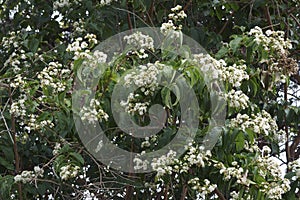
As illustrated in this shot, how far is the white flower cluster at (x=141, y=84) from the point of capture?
1998mm

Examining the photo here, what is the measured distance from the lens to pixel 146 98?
6.93ft

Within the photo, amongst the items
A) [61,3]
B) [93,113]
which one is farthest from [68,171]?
[61,3]

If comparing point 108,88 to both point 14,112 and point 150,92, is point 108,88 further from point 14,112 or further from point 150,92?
point 14,112

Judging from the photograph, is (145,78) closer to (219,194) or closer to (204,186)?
(204,186)

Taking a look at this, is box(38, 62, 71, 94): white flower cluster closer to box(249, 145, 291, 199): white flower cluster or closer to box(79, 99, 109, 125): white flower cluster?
box(79, 99, 109, 125): white flower cluster

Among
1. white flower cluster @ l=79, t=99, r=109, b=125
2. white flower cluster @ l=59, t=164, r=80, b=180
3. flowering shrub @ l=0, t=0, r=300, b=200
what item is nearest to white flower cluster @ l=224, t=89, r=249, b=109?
flowering shrub @ l=0, t=0, r=300, b=200

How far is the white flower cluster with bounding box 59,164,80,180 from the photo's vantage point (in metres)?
2.17

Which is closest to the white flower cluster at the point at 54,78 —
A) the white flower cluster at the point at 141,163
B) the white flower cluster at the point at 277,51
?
the white flower cluster at the point at 141,163

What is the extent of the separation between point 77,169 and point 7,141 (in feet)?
1.65

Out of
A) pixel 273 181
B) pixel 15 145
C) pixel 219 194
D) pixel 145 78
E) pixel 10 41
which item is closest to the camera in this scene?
pixel 145 78

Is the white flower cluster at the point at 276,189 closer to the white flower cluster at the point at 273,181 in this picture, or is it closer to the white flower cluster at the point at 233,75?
the white flower cluster at the point at 273,181

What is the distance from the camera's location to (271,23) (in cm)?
289

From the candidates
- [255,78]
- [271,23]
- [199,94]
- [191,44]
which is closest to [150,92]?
[199,94]

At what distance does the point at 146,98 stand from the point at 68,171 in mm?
357
